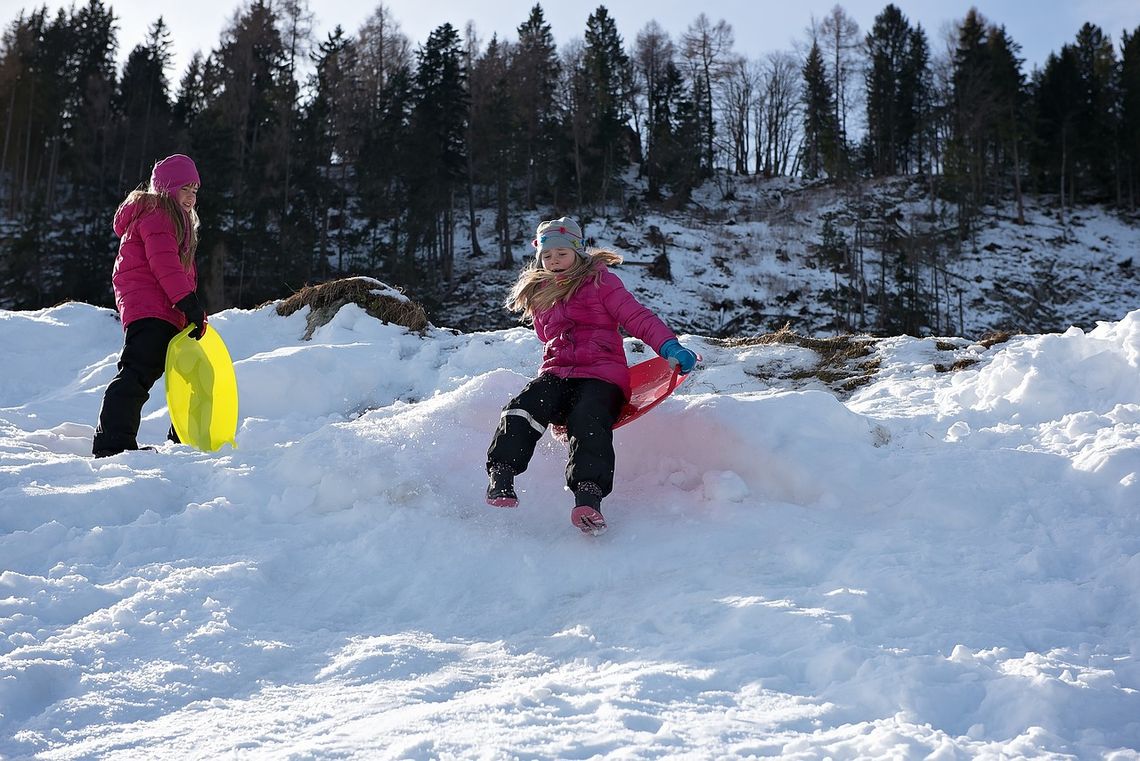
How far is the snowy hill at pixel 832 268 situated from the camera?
83.5 feet

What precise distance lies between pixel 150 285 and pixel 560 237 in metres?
2.29

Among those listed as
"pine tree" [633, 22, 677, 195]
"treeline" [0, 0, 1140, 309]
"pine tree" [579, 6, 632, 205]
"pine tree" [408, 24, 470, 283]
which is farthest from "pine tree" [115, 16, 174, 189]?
"pine tree" [633, 22, 677, 195]

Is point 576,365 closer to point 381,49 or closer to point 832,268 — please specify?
point 832,268

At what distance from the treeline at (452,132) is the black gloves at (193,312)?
1941 cm

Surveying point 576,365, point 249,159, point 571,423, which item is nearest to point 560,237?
point 576,365

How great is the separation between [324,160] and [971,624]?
2815 centimetres

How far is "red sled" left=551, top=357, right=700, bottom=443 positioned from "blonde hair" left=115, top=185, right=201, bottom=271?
2.39 m

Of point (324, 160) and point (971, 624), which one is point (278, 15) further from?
point (971, 624)

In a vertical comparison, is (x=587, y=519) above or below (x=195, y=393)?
below

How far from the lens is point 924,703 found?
1709 mm

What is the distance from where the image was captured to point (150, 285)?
13.8 feet

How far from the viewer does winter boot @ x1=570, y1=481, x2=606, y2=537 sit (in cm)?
279

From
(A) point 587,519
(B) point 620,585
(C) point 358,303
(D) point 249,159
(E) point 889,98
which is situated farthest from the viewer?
(E) point 889,98

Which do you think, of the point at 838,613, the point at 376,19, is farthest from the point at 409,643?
the point at 376,19
